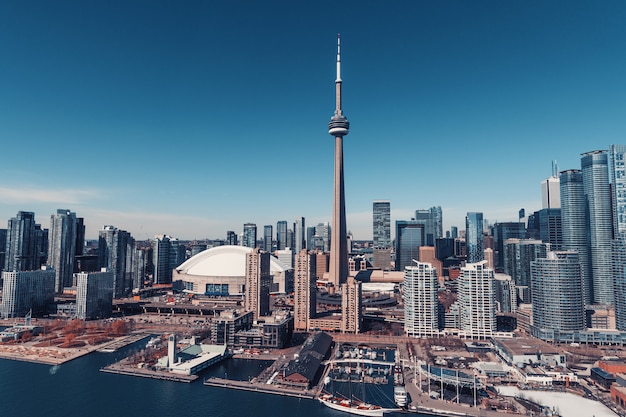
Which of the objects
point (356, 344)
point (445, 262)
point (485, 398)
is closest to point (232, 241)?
point (445, 262)

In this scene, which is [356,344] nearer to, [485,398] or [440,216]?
[485,398]

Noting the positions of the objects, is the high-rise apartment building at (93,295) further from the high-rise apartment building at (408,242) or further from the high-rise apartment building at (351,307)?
the high-rise apartment building at (408,242)

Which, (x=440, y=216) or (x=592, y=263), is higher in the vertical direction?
(x=440, y=216)

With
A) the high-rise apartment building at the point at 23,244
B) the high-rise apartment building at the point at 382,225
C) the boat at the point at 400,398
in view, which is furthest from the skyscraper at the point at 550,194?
the high-rise apartment building at the point at 23,244

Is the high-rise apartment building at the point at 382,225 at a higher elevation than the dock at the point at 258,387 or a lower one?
higher

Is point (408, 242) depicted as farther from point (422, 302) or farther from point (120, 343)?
point (120, 343)

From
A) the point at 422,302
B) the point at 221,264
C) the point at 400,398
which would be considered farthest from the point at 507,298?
the point at 221,264

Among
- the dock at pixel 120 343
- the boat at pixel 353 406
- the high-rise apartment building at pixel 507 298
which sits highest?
the high-rise apartment building at pixel 507 298
